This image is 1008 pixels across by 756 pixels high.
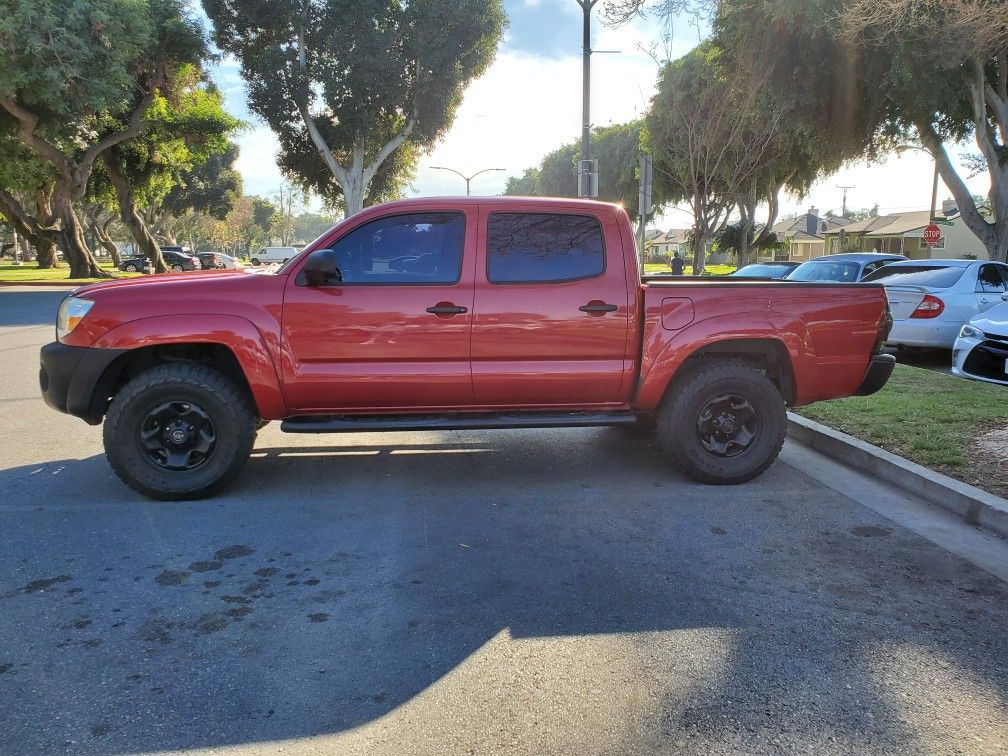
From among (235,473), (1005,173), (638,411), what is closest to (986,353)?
(638,411)

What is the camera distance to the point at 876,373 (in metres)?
5.61

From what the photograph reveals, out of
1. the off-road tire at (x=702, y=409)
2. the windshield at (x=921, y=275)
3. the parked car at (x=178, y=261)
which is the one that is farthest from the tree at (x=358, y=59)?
the off-road tire at (x=702, y=409)

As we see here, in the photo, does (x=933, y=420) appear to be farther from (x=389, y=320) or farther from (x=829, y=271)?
(x=829, y=271)

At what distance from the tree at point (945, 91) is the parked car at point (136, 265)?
40.4m

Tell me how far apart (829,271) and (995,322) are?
740 cm

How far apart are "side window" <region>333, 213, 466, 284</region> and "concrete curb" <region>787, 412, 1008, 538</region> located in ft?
11.4

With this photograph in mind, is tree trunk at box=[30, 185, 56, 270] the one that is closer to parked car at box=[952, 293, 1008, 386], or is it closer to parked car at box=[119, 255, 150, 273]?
parked car at box=[119, 255, 150, 273]

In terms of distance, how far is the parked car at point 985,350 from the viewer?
22.5 ft

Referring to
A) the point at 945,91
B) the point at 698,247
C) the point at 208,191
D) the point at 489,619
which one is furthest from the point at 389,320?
the point at 208,191

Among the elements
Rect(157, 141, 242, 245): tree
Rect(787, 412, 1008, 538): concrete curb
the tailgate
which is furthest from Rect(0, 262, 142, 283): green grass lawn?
Rect(787, 412, 1008, 538): concrete curb

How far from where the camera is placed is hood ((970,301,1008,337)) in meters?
6.97

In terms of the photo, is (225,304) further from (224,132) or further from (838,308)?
(224,132)

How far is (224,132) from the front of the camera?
32.2 metres

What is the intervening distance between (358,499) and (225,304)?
1.54 m
